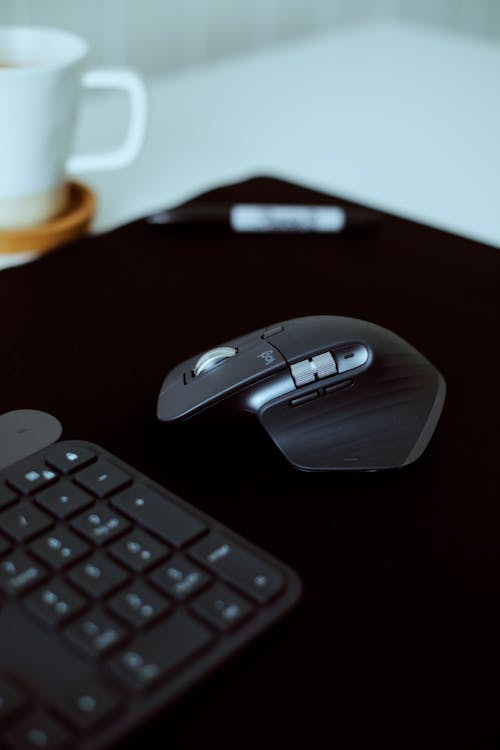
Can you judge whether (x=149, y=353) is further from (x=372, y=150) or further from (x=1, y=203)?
(x=372, y=150)

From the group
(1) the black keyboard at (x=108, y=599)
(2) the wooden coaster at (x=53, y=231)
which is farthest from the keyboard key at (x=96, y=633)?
(2) the wooden coaster at (x=53, y=231)

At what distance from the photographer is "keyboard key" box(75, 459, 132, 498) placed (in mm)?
357

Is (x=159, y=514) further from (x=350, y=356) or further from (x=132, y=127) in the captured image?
(x=132, y=127)

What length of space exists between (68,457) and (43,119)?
0.28m

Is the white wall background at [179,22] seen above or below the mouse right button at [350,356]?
above

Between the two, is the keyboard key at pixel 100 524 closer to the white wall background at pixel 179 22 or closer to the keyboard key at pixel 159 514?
the keyboard key at pixel 159 514

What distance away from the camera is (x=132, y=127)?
2.21 feet

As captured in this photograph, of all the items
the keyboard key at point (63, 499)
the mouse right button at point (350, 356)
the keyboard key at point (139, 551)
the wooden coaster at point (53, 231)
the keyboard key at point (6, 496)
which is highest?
the mouse right button at point (350, 356)

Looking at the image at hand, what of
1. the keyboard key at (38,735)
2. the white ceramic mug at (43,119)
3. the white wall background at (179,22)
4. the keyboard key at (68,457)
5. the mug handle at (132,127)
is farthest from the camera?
the white wall background at (179,22)

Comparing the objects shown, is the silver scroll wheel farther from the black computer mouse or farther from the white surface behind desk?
the white surface behind desk

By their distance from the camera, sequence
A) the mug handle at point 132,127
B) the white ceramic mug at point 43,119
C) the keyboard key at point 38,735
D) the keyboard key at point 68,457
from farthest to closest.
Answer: the mug handle at point 132,127 → the white ceramic mug at point 43,119 → the keyboard key at point 68,457 → the keyboard key at point 38,735

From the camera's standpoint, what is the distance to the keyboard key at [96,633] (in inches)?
11.3

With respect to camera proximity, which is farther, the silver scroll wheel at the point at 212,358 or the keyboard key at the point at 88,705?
the silver scroll wheel at the point at 212,358

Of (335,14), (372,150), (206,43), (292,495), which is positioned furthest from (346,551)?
(335,14)
